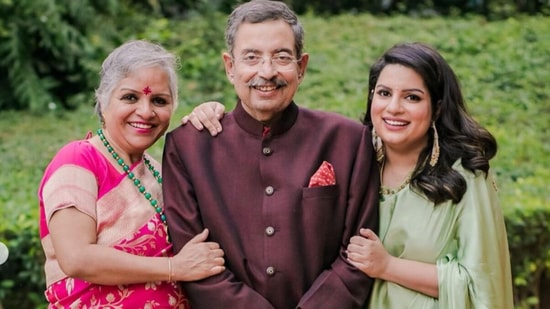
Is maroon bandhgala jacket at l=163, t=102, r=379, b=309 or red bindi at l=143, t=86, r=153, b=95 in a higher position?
red bindi at l=143, t=86, r=153, b=95

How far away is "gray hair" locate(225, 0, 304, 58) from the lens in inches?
130

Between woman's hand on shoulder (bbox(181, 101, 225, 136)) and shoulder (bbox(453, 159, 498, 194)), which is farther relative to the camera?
woman's hand on shoulder (bbox(181, 101, 225, 136))

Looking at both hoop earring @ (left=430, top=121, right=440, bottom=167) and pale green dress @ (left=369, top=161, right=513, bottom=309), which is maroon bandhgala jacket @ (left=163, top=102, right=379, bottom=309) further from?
hoop earring @ (left=430, top=121, right=440, bottom=167)

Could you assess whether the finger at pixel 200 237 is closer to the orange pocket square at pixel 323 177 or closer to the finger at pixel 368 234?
the orange pocket square at pixel 323 177

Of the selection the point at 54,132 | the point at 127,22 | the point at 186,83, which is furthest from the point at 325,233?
the point at 127,22

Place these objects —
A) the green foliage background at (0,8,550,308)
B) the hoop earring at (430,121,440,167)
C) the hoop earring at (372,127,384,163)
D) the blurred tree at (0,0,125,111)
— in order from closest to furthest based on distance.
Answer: the hoop earring at (430,121,440,167), the hoop earring at (372,127,384,163), the green foliage background at (0,8,550,308), the blurred tree at (0,0,125,111)

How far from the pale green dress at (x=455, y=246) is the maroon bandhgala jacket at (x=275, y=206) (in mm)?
100

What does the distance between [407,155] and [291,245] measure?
57 cm

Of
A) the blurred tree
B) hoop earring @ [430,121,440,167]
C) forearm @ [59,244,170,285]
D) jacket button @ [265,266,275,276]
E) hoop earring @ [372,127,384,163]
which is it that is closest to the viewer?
forearm @ [59,244,170,285]

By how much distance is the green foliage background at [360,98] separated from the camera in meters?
5.41

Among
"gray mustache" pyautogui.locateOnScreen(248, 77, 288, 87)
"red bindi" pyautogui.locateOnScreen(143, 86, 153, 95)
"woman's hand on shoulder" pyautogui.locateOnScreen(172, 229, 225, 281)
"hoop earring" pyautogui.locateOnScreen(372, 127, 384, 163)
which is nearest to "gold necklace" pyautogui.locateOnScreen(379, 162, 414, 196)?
"hoop earring" pyautogui.locateOnScreen(372, 127, 384, 163)

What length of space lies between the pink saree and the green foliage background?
74.5 inches

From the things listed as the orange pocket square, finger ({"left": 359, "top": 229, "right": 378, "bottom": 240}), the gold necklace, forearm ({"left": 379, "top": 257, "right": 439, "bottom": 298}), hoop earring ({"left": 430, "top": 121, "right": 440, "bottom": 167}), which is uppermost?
hoop earring ({"left": 430, "top": 121, "right": 440, "bottom": 167})

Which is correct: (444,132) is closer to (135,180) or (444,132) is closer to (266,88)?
(266,88)
